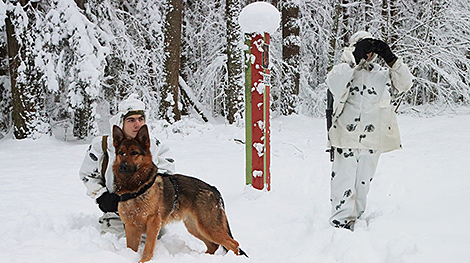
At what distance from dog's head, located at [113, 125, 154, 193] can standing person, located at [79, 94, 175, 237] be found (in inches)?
15.0

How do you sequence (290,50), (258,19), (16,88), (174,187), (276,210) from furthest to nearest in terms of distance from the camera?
(290,50) → (16,88) → (258,19) → (276,210) → (174,187)

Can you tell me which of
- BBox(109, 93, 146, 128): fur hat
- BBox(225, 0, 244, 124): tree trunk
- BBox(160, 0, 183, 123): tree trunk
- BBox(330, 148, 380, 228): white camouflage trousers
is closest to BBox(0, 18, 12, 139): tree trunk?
BBox(160, 0, 183, 123): tree trunk

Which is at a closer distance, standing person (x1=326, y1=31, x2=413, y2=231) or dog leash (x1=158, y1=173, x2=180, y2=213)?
dog leash (x1=158, y1=173, x2=180, y2=213)

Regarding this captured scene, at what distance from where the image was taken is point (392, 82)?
391 cm

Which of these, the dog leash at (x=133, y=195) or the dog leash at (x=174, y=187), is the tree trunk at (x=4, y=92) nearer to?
the dog leash at (x=174, y=187)

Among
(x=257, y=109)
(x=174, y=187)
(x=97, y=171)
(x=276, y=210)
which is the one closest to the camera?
(x=174, y=187)

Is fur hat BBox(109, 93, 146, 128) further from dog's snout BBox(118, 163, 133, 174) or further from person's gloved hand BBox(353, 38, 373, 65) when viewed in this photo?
person's gloved hand BBox(353, 38, 373, 65)

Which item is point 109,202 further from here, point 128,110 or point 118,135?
point 128,110

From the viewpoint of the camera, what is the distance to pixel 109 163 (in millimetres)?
3592

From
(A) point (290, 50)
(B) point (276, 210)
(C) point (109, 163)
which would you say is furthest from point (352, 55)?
(A) point (290, 50)

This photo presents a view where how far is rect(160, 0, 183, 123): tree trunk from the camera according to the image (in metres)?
11.1

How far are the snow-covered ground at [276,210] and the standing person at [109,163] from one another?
1.09 feet

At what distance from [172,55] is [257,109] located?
6.73 m

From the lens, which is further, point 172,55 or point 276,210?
point 172,55
